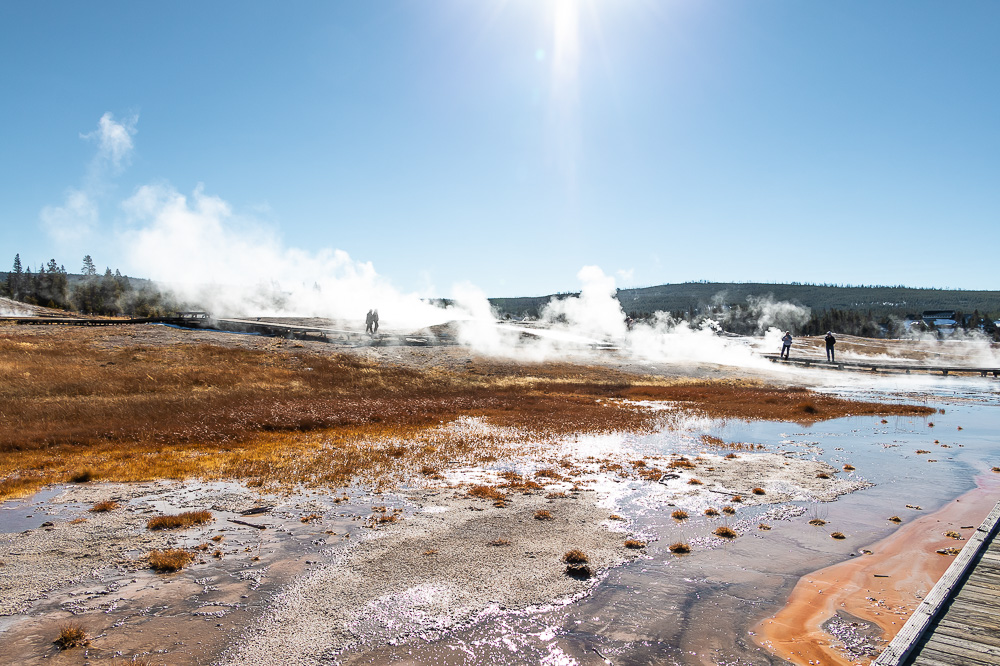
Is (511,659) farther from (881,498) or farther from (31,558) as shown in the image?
(881,498)

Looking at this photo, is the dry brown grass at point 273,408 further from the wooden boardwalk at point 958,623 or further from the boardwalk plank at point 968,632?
the boardwalk plank at point 968,632

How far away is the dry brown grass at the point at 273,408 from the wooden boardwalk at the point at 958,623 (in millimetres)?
11647

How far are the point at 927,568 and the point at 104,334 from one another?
54497 mm

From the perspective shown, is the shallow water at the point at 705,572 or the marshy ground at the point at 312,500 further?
the marshy ground at the point at 312,500

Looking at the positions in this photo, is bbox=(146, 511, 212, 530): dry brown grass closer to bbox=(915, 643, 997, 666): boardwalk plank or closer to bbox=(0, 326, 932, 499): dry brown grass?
bbox=(0, 326, 932, 499): dry brown grass

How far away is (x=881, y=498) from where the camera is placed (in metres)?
14.0

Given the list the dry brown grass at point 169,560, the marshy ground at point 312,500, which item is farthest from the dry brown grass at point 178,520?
the dry brown grass at point 169,560

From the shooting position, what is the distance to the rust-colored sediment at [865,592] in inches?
286

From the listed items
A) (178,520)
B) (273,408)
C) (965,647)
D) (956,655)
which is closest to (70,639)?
(178,520)

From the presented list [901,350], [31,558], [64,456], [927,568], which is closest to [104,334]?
[64,456]

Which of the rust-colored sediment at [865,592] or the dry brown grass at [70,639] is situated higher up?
the dry brown grass at [70,639]

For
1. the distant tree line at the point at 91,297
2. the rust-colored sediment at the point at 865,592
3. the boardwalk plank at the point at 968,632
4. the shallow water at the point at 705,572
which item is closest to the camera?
the boardwalk plank at the point at 968,632

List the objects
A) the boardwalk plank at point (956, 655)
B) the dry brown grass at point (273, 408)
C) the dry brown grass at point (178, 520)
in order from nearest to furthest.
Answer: the boardwalk plank at point (956, 655)
the dry brown grass at point (178, 520)
the dry brown grass at point (273, 408)

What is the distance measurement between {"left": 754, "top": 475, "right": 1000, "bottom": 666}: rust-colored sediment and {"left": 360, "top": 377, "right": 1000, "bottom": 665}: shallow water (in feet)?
0.84
